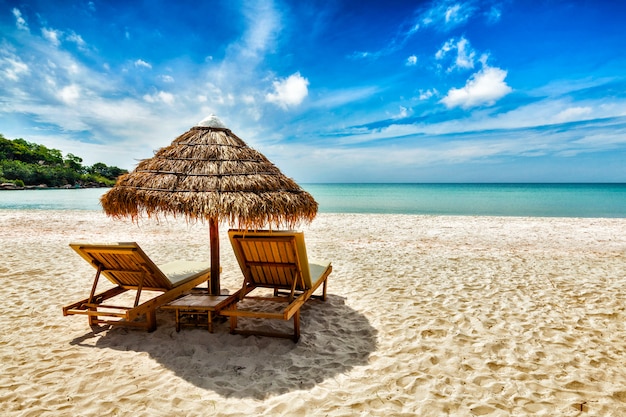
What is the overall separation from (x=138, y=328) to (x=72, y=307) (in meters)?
0.69

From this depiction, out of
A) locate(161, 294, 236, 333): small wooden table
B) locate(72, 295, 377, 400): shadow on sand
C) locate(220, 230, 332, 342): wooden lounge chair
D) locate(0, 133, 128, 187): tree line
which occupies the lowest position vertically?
locate(72, 295, 377, 400): shadow on sand

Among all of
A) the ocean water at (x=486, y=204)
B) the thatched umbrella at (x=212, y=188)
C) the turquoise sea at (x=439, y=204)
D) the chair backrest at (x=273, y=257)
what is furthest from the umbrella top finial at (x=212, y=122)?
the ocean water at (x=486, y=204)

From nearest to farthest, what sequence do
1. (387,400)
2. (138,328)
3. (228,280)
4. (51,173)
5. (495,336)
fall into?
1. (387,400)
2. (495,336)
3. (138,328)
4. (228,280)
5. (51,173)

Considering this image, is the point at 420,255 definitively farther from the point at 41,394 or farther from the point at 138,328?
the point at 41,394

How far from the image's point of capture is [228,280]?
5766mm

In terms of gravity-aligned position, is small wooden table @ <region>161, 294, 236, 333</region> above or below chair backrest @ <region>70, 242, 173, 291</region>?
below

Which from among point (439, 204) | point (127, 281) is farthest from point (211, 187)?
point (439, 204)

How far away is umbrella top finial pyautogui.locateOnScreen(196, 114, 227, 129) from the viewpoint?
4239 mm

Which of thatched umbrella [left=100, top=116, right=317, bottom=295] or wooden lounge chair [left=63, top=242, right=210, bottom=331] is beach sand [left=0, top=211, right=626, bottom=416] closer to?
wooden lounge chair [left=63, top=242, right=210, bottom=331]

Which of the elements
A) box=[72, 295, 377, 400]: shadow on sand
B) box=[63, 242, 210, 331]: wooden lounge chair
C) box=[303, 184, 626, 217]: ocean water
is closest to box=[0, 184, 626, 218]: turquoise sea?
box=[303, 184, 626, 217]: ocean water

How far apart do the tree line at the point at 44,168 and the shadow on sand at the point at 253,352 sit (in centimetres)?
4522

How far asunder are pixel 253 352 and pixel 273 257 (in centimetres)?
97

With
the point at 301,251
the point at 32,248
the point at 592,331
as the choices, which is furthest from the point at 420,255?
the point at 32,248

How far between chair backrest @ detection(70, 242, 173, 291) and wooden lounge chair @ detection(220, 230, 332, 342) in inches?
34.2
